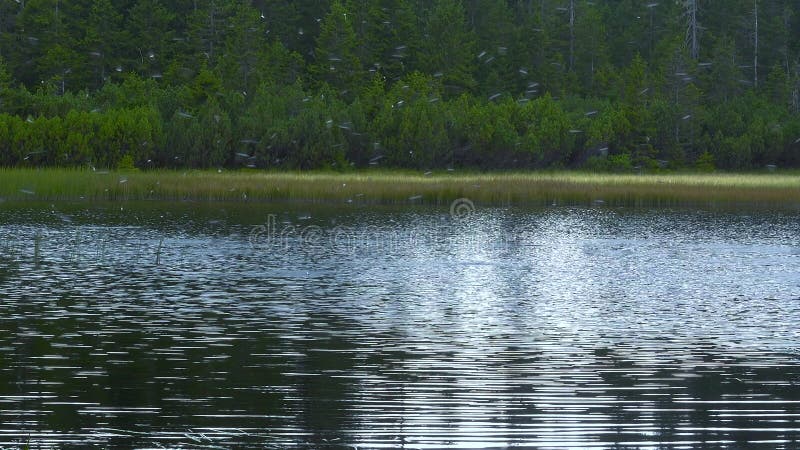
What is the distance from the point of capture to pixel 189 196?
53.7 m

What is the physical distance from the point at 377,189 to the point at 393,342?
37826 mm

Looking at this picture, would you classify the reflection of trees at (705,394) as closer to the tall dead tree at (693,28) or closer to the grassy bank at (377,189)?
the grassy bank at (377,189)

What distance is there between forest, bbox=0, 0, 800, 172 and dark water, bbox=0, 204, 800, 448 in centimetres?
3358

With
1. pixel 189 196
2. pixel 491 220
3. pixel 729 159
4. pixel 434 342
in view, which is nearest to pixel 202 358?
pixel 434 342

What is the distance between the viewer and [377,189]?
56.3 m

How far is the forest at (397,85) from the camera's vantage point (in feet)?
232

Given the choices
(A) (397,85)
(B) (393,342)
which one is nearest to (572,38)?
(A) (397,85)

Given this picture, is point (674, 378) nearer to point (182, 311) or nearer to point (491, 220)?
point (182, 311)

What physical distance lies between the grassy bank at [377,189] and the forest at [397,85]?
361 inches

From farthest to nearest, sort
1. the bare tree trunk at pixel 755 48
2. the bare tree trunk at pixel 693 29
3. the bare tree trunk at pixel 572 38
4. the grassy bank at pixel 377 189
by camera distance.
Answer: the bare tree trunk at pixel 572 38
the bare tree trunk at pixel 755 48
the bare tree trunk at pixel 693 29
the grassy bank at pixel 377 189

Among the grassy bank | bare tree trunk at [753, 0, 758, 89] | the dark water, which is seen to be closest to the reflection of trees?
the dark water

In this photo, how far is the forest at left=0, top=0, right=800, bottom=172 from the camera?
232 ft

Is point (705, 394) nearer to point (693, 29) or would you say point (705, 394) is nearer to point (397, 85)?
point (397, 85)

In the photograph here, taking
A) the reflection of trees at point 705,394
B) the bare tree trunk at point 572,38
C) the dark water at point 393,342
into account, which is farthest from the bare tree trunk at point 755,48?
the reflection of trees at point 705,394
